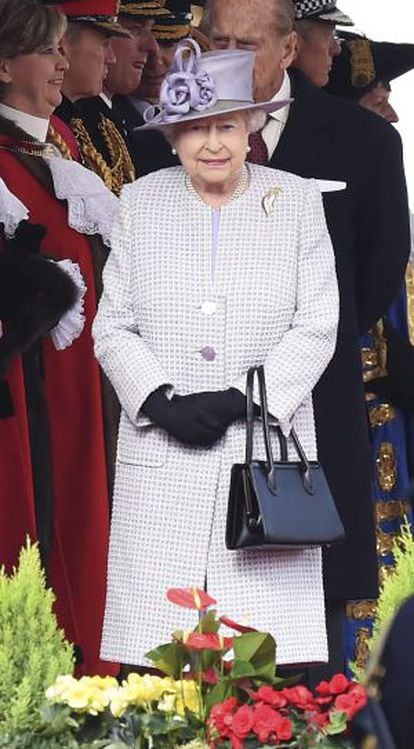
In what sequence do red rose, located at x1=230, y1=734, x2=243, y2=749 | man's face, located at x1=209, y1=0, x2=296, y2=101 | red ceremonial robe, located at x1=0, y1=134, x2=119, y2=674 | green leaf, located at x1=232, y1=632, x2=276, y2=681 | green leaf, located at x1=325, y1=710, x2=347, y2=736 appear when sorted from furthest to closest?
1. red ceremonial robe, located at x1=0, y1=134, x2=119, y2=674
2. man's face, located at x1=209, y1=0, x2=296, y2=101
3. green leaf, located at x1=232, y1=632, x2=276, y2=681
4. green leaf, located at x1=325, y1=710, x2=347, y2=736
5. red rose, located at x1=230, y1=734, x2=243, y2=749

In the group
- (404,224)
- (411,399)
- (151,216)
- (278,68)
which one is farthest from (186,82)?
(411,399)

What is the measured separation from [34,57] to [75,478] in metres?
1.25

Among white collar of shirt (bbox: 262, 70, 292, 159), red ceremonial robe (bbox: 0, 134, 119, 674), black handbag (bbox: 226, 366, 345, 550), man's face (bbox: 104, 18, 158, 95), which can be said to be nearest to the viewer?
black handbag (bbox: 226, 366, 345, 550)

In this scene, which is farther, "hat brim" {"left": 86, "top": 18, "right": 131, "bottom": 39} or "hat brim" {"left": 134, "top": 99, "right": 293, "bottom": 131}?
"hat brim" {"left": 86, "top": 18, "right": 131, "bottom": 39}

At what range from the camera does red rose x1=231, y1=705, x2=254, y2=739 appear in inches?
175

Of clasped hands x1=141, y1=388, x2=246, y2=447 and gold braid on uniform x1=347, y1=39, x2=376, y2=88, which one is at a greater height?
gold braid on uniform x1=347, y1=39, x2=376, y2=88

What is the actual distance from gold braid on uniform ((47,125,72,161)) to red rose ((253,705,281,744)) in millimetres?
2757

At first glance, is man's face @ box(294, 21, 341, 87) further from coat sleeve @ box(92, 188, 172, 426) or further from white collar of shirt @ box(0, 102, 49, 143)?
coat sleeve @ box(92, 188, 172, 426)

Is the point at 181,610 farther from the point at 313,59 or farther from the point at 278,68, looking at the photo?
the point at 313,59

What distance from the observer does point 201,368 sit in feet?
18.0

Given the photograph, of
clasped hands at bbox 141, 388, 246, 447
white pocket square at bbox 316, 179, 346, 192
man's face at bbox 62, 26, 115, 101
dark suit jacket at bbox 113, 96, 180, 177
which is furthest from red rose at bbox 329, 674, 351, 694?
man's face at bbox 62, 26, 115, 101

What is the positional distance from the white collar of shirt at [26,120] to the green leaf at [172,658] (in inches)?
90.7

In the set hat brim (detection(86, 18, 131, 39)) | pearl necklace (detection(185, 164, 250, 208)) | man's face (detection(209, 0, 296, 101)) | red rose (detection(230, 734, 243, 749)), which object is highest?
hat brim (detection(86, 18, 131, 39))

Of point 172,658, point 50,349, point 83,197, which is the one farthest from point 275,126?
point 172,658
